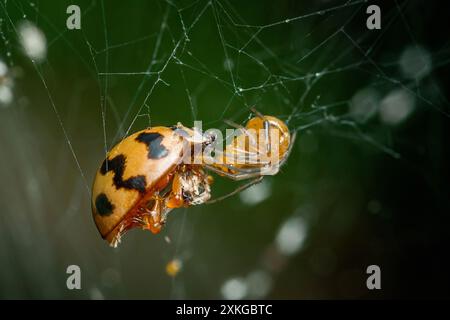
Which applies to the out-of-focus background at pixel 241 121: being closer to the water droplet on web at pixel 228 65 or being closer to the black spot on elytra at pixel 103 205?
the water droplet on web at pixel 228 65

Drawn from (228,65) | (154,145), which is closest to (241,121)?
(228,65)

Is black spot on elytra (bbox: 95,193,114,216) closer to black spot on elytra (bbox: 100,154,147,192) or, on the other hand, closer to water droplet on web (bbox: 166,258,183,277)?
black spot on elytra (bbox: 100,154,147,192)

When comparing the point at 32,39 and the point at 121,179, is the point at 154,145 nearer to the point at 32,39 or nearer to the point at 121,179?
the point at 121,179

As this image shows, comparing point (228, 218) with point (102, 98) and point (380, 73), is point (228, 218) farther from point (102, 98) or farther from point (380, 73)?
point (380, 73)

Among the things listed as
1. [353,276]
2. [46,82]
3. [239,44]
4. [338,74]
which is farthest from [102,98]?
[353,276]

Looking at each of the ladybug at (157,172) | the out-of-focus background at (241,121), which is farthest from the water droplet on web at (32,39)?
the ladybug at (157,172)

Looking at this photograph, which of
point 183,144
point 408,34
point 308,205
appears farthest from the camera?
point 308,205
